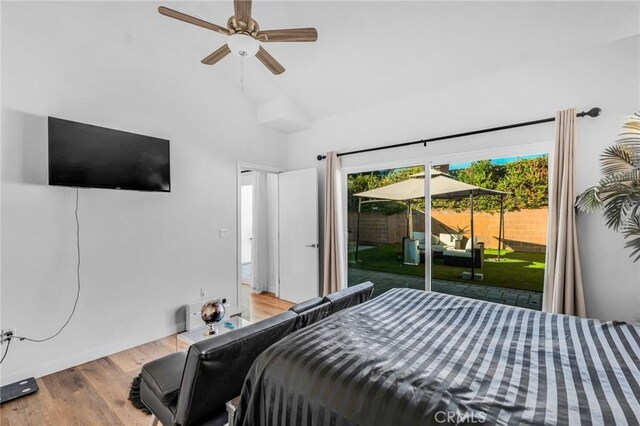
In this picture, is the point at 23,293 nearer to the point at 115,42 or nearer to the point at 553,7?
the point at 115,42

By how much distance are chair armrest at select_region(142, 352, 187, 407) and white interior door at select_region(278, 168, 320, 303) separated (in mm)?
2569

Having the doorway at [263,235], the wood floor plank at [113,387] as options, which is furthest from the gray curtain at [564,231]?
the doorway at [263,235]

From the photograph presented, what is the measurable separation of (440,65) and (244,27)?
6.70 ft

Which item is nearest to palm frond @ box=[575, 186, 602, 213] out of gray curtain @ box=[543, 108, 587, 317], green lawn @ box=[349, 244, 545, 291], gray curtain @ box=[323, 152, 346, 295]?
gray curtain @ box=[543, 108, 587, 317]

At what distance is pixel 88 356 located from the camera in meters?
2.71

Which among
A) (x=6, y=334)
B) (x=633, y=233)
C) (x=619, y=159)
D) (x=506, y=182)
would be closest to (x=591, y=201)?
(x=633, y=233)

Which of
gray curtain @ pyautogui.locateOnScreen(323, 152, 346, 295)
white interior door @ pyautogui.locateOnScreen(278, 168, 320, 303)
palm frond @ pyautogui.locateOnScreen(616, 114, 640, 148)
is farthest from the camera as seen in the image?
white interior door @ pyautogui.locateOnScreen(278, 168, 320, 303)

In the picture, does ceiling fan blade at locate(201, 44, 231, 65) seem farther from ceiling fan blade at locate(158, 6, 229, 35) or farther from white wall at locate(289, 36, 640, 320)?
white wall at locate(289, 36, 640, 320)

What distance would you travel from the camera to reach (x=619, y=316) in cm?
242

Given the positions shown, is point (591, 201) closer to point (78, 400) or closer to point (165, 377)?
point (165, 377)

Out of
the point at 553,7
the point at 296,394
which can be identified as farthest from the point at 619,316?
the point at 296,394

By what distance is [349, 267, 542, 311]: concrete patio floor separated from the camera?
2.95 m

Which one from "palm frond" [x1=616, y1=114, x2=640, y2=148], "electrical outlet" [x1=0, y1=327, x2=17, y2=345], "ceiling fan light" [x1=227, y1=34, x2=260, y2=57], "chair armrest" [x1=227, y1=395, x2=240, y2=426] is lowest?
"electrical outlet" [x1=0, y1=327, x2=17, y2=345]

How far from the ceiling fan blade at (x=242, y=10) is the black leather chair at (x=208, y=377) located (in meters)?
1.94
